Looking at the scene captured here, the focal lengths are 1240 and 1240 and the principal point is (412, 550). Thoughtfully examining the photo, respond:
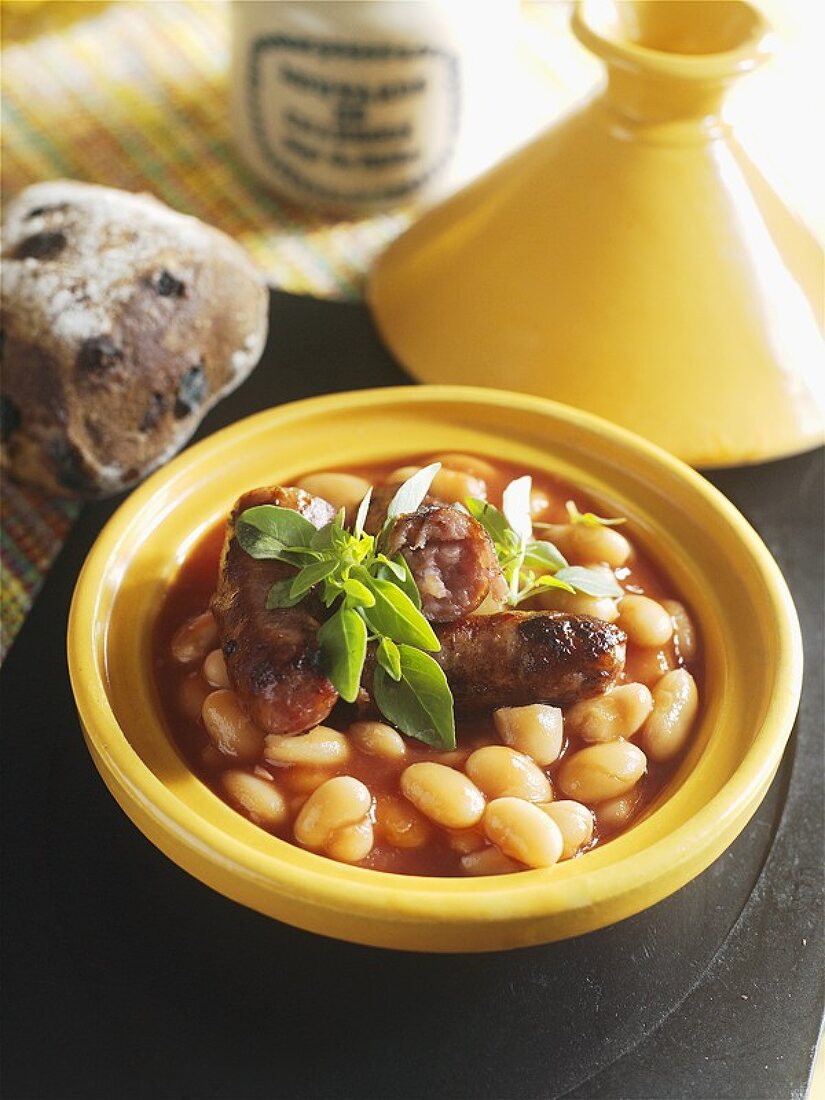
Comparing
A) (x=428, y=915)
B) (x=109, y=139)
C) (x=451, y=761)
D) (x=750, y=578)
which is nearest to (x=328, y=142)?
(x=109, y=139)

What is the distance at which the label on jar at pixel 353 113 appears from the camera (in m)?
1.99

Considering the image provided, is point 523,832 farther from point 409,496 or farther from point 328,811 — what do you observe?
point 409,496

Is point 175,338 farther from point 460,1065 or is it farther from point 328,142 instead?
point 460,1065

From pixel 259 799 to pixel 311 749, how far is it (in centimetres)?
7

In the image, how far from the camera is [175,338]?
1.76 metres

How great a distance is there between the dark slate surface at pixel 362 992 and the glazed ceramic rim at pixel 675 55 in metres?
0.94

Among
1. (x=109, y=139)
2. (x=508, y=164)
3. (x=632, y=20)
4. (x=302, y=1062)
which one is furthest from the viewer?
(x=109, y=139)

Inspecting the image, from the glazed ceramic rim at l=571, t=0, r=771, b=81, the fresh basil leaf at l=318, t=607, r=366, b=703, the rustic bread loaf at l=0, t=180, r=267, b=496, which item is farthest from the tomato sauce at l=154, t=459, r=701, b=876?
the glazed ceramic rim at l=571, t=0, r=771, b=81

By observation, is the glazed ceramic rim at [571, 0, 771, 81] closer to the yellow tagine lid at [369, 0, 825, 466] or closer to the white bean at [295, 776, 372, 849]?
the yellow tagine lid at [369, 0, 825, 466]

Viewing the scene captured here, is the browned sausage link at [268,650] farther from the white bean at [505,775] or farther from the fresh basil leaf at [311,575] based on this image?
the white bean at [505,775]

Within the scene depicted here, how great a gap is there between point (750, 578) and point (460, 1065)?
610 mm

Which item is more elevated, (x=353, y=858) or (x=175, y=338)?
(x=175, y=338)

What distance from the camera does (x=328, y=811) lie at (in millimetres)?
1180

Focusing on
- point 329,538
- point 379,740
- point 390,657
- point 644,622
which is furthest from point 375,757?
point 644,622
